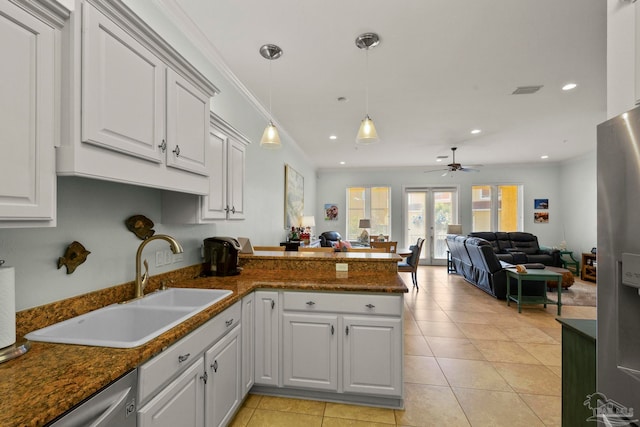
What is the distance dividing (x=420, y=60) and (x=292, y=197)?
3.57 metres

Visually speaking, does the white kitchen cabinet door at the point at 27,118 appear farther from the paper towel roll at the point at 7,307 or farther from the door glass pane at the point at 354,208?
the door glass pane at the point at 354,208

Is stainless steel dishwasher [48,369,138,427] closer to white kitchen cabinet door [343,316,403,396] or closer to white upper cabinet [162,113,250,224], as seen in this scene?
white upper cabinet [162,113,250,224]

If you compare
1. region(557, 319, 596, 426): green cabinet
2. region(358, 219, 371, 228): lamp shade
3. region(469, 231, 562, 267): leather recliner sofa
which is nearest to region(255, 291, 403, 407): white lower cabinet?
region(557, 319, 596, 426): green cabinet

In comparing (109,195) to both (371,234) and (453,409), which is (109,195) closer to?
(453,409)

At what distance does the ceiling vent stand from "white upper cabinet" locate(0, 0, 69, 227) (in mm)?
4223

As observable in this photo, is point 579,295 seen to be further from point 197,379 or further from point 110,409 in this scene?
point 110,409

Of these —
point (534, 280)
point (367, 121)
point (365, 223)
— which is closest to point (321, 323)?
point (367, 121)

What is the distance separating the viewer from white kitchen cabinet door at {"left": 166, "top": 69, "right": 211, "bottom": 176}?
1.58 metres

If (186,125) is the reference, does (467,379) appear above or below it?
below

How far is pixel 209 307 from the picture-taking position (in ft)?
5.16

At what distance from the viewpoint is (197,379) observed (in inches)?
56.4

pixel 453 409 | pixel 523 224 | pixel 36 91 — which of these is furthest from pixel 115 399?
pixel 523 224

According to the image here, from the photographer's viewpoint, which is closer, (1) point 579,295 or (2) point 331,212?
(1) point 579,295

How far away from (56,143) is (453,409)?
271cm
